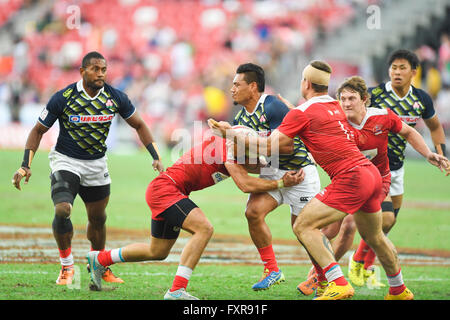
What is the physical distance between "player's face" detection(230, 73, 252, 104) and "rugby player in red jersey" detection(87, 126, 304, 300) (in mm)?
529

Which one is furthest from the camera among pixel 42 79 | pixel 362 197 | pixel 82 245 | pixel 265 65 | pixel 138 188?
pixel 42 79

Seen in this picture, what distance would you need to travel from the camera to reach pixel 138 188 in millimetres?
17797

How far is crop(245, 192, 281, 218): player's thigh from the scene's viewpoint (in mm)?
7168

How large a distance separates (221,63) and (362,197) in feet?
69.0

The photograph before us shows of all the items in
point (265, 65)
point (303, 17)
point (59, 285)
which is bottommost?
point (59, 285)

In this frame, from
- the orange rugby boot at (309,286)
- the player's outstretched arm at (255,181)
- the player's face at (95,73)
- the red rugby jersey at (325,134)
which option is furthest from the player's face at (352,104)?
the player's face at (95,73)

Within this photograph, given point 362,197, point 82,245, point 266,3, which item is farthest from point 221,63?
point 362,197

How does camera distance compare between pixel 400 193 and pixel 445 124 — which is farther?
pixel 445 124

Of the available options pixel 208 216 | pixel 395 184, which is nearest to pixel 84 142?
pixel 395 184

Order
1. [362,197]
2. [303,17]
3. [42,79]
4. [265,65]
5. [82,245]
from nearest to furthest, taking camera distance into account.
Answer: [362,197], [82,245], [265,65], [303,17], [42,79]

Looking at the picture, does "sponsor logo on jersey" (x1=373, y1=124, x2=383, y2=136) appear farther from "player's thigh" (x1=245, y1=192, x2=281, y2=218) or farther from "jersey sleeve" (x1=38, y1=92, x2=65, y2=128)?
→ "jersey sleeve" (x1=38, y1=92, x2=65, y2=128)

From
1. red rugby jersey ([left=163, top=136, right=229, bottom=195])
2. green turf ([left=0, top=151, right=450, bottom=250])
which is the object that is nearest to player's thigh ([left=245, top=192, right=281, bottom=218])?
red rugby jersey ([left=163, top=136, right=229, bottom=195])

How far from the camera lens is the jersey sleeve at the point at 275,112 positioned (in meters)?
7.19

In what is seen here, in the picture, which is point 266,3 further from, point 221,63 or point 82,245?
point 82,245
